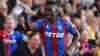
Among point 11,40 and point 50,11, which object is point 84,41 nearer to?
point 11,40

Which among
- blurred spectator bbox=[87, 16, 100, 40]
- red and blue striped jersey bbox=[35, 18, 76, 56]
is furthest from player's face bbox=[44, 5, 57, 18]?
blurred spectator bbox=[87, 16, 100, 40]

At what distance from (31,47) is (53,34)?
1767mm

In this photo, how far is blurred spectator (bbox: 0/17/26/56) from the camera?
10523mm

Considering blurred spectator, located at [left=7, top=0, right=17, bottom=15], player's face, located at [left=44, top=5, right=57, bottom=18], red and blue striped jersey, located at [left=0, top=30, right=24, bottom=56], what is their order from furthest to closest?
1. blurred spectator, located at [left=7, top=0, right=17, bottom=15]
2. red and blue striped jersey, located at [left=0, top=30, right=24, bottom=56]
3. player's face, located at [left=44, top=5, right=57, bottom=18]

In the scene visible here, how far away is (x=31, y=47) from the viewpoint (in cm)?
1066

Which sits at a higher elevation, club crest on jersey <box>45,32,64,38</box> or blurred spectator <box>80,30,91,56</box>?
club crest on jersey <box>45,32,64,38</box>

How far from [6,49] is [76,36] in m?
2.29

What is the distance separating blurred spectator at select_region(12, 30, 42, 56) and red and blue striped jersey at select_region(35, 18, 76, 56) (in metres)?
1.48

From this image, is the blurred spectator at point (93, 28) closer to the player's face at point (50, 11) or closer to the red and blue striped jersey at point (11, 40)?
the red and blue striped jersey at point (11, 40)

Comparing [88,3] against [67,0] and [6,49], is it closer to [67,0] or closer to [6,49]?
[67,0]

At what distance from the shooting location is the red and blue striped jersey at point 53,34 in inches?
354

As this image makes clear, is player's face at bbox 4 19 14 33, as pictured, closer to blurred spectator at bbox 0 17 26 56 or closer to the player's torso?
blurred spectator at bbox 0 17 26 56

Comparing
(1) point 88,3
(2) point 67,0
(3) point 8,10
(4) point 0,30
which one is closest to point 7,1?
(3) point 8,10

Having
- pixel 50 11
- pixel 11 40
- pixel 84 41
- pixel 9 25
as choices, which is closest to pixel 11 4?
pixel 9 25
